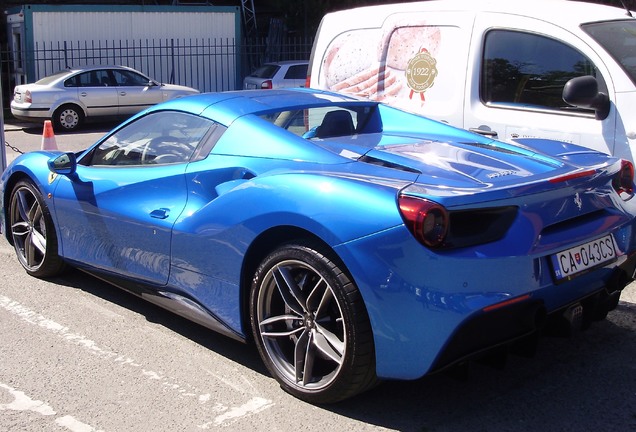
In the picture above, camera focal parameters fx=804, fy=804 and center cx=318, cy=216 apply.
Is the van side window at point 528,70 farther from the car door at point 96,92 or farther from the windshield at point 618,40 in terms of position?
the car door at point 96,92

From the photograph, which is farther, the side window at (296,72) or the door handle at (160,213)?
the side window at (296,72)

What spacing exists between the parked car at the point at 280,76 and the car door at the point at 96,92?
3.09m

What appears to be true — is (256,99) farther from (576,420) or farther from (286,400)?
(576,420)

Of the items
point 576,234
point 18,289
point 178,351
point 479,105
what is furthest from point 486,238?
point 18,289

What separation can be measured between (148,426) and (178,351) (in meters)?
0.90

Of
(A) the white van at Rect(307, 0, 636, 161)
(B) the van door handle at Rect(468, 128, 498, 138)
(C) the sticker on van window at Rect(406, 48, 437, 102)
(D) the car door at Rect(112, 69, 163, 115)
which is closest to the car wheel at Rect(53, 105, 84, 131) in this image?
(D) the car door at Rect(112, 69, 163, 115)

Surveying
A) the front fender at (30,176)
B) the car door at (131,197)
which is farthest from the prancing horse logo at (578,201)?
the front fender at (30,176)

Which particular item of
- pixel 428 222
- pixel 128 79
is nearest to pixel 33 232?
pixel 428 222

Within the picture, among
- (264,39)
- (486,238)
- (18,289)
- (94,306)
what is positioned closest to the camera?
(486,238)

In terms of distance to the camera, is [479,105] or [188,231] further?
[479,105]

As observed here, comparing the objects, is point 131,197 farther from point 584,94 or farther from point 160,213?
point 584,94

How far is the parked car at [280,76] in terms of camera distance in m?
17.9

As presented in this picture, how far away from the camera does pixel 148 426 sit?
3.57 m

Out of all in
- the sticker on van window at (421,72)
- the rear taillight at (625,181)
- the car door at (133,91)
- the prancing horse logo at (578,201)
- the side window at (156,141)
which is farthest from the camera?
the car door at (133,91)
